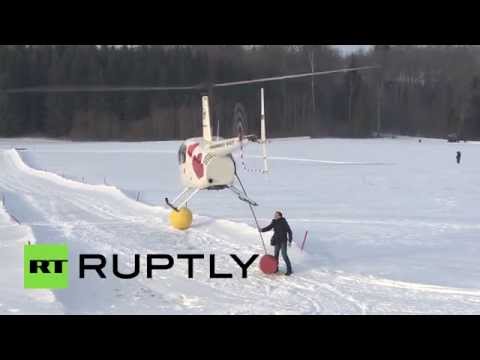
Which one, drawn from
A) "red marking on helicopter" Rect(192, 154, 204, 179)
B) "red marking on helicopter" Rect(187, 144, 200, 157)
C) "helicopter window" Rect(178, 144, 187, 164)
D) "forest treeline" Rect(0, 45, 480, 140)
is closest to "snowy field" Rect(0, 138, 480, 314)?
"red marking on helicopter" Rect(192, 154, 204, 179)

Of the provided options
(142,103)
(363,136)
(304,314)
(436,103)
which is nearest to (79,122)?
(142,103)

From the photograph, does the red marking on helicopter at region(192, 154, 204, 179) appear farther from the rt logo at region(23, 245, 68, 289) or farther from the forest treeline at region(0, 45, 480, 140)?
the forest treeline at region(0, 45, 480, 140)

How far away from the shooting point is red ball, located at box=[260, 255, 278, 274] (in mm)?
13062

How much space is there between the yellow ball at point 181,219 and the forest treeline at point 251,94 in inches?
389

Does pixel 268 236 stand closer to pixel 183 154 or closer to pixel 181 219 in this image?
pixel 181 219

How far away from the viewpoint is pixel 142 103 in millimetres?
52906

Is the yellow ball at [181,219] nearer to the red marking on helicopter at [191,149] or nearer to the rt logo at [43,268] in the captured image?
the red marking on helicopter at [191,149]

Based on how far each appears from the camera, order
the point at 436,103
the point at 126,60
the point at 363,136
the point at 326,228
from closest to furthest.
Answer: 1. the point at 326,228
2. the point at 126,60
3. the point at 363,136
4. the point at 436,103

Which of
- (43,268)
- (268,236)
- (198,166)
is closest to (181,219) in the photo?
(198,166)

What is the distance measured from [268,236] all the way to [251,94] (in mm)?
39005

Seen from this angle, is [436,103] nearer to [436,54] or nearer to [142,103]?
[436,54]

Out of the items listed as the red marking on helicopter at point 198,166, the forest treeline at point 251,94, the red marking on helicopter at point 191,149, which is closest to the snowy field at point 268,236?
the red marking on helicopter at point 198,166

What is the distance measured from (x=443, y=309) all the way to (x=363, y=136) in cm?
6986

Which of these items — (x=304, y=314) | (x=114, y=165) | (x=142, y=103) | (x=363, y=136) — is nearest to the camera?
(x=304, y=314)
